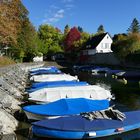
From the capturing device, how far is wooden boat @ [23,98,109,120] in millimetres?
18234

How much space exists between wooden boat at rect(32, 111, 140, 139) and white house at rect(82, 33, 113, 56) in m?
77.7

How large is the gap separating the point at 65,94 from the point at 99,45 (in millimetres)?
71821

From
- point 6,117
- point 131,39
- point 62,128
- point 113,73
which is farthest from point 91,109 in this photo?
point 131,39

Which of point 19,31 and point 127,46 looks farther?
point 19,31

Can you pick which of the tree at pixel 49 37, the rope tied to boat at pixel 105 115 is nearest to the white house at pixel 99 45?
the tree at pixel 49 37

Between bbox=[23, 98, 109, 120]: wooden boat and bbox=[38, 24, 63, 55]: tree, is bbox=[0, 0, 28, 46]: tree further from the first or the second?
bbox=[38, 24, 63, 55]: tree

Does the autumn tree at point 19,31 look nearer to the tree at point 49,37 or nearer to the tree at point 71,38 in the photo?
the tree at point 71,38

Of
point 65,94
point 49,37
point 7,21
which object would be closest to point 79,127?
point 65,94

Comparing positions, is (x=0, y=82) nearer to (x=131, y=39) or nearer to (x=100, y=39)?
(x=131, y=39)

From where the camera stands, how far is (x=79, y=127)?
1582cm

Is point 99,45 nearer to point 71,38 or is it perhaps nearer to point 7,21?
point 71,38

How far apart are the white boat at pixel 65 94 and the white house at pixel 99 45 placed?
228 ft

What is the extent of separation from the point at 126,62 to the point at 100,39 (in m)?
27.8

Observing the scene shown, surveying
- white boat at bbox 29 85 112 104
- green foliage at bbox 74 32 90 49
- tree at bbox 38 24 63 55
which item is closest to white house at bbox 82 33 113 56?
green foliage at bbox 74 32 90 49
